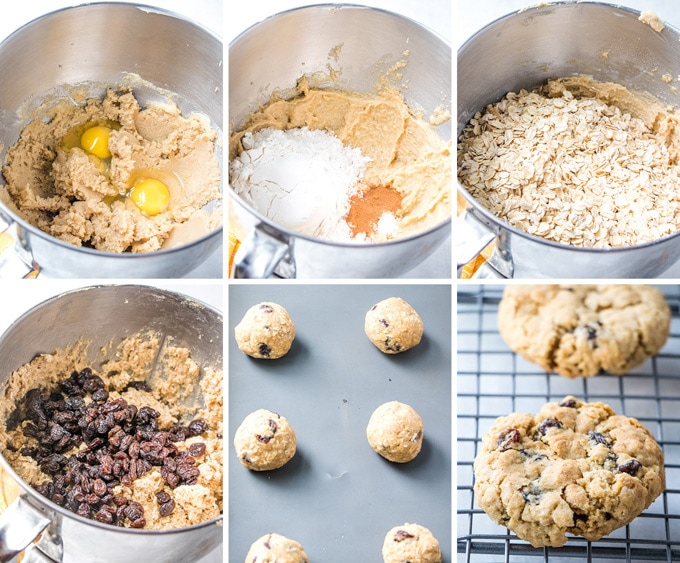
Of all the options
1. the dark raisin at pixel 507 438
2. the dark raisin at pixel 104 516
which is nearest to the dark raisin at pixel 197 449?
the dark raisin at pixel 104 516

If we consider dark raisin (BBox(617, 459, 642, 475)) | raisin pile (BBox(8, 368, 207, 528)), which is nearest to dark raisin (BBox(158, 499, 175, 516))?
raisin pile (BBox(8, 368, 207, 528))

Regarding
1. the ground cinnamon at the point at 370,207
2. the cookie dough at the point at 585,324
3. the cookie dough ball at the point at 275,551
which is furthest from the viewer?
the cookie dough at the point at 585,324

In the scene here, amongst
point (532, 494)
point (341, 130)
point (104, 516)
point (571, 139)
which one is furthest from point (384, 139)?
point (104, 516)

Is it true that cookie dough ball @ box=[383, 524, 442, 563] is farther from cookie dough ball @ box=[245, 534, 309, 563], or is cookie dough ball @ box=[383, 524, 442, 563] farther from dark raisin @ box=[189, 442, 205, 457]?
dark raisin @ box=[189, 442, 205, 457]

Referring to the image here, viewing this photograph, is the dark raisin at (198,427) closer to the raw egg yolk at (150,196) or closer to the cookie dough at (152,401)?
the cookie dough at (152,401)

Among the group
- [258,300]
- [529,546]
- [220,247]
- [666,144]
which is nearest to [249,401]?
[258,300]
